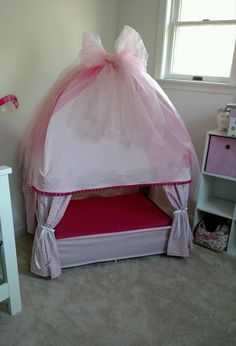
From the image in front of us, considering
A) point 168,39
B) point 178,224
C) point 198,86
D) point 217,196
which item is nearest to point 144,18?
point 168,39

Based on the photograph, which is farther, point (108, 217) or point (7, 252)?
point (108, 217)

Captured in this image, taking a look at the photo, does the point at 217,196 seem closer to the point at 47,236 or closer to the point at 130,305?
the point at 130,305

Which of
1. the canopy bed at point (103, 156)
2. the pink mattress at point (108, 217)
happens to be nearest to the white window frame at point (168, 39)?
the canopy bed at point (103, 156)

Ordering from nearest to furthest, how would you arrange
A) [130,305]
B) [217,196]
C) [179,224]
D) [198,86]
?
[130,305]
[179,224]
[198,86]
[217,196]

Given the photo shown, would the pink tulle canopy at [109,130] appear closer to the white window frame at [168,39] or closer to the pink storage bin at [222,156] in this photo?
the pink storage bin at [222,156]

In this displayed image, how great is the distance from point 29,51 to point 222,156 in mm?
1591

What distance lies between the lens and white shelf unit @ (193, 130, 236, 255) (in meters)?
2.16

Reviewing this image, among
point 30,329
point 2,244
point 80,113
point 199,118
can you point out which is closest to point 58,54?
point 80,113

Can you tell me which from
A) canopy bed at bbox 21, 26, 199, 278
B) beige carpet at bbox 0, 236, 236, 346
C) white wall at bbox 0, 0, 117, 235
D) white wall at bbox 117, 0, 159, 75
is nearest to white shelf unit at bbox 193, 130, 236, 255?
canopy bed at bbox 21, 26, 199, 278

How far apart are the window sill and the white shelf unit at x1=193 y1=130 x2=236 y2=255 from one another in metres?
0.41

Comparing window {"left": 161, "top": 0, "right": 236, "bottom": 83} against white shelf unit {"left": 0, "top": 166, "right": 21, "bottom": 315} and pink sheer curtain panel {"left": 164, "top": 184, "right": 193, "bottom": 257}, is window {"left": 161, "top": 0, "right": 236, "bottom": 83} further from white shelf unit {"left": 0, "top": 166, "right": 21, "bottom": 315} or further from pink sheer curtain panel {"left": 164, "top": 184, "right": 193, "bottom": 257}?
white shelf unit {"left": 0, "top": 166, "right": 21, "bottom": 315}

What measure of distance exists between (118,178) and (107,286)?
2.29ft

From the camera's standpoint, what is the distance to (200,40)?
249 cm

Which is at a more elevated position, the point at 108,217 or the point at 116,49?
the point at 116,49
